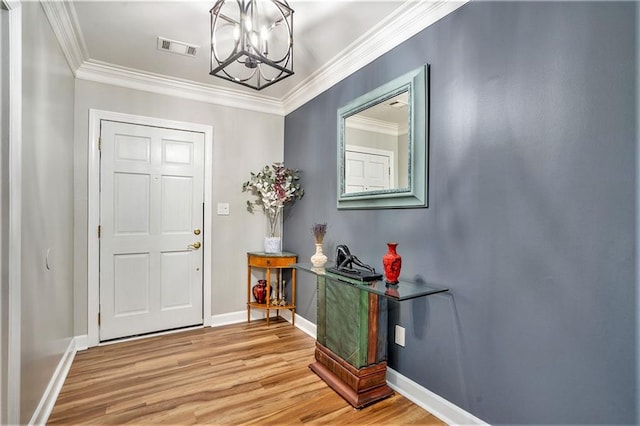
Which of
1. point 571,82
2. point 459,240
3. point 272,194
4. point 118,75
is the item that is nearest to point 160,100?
point 118,75

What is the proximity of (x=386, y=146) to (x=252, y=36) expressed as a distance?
3.71 feet

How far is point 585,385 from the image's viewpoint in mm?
1287

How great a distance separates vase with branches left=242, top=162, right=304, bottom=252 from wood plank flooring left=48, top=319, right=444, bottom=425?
3.92ft

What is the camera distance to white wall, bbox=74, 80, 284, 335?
302 cm

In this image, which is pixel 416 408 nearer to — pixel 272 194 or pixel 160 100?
pixel 272 194

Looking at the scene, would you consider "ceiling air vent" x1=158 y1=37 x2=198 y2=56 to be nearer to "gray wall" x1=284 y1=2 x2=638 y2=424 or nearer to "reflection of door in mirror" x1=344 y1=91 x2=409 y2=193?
"reflection of door in mirror" x1=344 y1=91 x2=409 y2=193

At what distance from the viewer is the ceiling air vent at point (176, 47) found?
248 centimetres

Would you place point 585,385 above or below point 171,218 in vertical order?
below

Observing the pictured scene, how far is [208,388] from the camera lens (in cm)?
216

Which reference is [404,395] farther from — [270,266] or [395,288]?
[270,266]

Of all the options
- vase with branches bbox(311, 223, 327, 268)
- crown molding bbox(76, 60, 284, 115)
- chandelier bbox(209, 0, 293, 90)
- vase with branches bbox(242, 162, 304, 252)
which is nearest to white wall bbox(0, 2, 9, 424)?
chandelier bbox(209, 0, 293, 90)

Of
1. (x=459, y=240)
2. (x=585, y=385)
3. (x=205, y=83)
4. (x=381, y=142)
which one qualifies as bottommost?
(x=585, y=385)

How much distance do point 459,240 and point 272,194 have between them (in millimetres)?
2097

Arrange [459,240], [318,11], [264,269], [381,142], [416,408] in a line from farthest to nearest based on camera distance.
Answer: [264,269]
[381,142]
[318,11]
[416,408]
[459,240]
